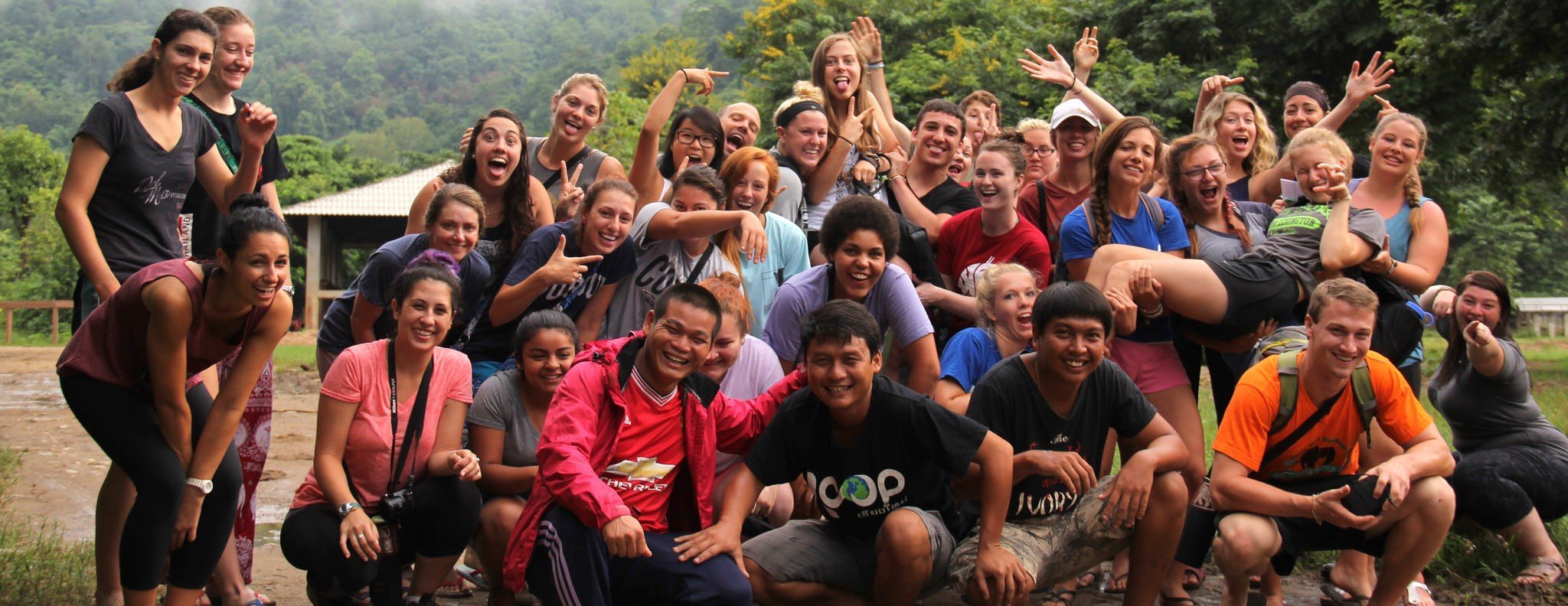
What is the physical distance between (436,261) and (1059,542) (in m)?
2.62

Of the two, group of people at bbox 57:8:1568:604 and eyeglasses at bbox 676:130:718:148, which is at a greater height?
eyeglasses at bbox 676:130:718:148

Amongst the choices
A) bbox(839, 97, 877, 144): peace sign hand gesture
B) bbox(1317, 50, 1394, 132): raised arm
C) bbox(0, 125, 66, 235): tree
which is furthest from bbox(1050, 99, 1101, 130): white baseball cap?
bbox(0, 125, 66, 235): tree

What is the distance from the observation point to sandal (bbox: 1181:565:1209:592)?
4.86 metres

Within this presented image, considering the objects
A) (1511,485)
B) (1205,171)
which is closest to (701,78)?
(1205,171)

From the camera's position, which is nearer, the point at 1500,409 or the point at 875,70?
the point at 1500,409

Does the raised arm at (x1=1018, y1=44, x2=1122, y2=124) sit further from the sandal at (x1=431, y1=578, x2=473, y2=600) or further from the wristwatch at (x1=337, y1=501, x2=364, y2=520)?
the wristwatch at (x1=337, y1=501, x2=364, y2=520)

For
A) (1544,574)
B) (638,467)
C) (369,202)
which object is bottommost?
(369,202)

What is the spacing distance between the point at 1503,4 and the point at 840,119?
384 inches

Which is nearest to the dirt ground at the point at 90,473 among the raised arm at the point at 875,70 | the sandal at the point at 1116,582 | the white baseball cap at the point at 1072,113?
the sandal at the point at 1116,582

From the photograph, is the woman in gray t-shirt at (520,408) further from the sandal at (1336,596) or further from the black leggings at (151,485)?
the sandal at (1336,596)

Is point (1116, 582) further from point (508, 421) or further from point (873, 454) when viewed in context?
point (508, 421)

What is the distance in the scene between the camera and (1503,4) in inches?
511

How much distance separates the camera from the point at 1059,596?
485 centimetres

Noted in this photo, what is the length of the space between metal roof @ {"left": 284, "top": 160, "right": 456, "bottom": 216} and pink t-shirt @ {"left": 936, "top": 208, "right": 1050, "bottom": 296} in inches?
1072
